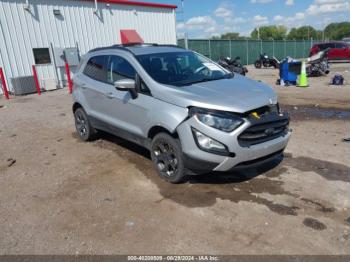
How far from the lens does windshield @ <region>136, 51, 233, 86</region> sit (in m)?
4.53

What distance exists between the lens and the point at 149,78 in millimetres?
4426

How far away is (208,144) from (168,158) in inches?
30.7

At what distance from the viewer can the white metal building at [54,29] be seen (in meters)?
14.4

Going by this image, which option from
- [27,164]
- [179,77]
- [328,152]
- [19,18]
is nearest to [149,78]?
[179,77]

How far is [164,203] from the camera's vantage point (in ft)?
12.8

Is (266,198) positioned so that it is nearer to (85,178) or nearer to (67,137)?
(85,178)

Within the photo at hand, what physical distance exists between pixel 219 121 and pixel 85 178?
2.33m

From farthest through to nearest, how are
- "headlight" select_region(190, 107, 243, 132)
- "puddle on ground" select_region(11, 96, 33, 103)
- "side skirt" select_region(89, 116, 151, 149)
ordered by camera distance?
"puddle on ground" select_region(11, 96, 33, 103) < "side skirt" select_region(89, 116, 151, 149) < "headlight" select_region(190, 107, 243, 132)

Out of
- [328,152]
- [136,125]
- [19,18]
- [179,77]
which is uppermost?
[19,18]

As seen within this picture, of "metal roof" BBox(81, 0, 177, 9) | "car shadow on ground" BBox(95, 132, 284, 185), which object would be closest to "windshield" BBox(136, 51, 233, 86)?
"car shadow on ground" BBox(95, 132, 284, 185)

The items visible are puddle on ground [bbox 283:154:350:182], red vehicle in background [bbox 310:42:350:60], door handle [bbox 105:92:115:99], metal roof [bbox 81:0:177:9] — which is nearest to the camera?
puddle on ground [bbox 283:154:350:182]

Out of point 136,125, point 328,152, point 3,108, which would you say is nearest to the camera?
point 136,125

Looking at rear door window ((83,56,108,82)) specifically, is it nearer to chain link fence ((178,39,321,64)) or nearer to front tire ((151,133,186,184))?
front tire ((151,133,186,184))

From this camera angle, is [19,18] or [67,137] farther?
[19,18]
